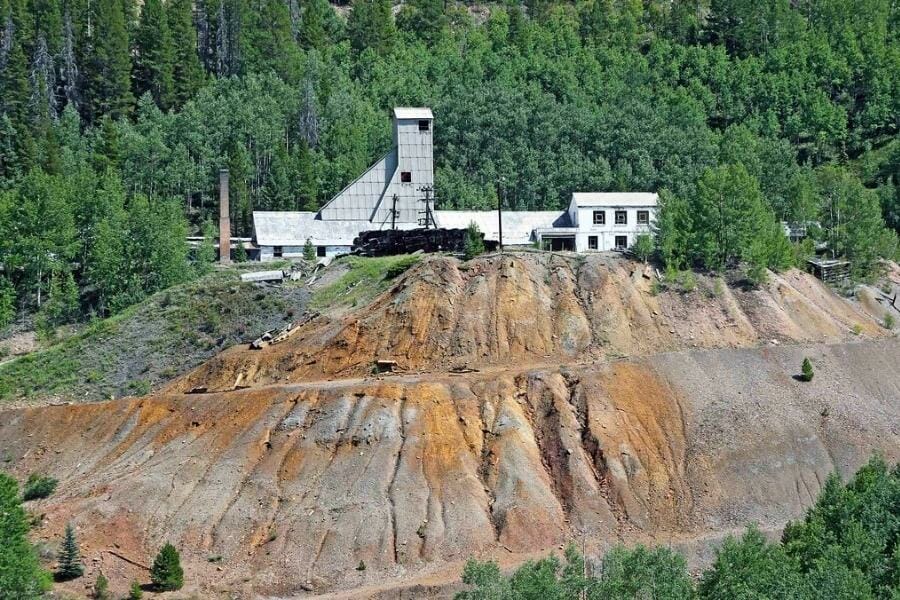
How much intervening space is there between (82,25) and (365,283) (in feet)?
208

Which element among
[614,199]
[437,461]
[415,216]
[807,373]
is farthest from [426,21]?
[437,461]

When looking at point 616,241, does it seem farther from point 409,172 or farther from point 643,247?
point 409,172

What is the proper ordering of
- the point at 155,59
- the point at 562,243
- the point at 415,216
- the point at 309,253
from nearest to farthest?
1. the point at 309,253
2. the point at 562,243
3. the point at 415,216
4. the point at 155,59

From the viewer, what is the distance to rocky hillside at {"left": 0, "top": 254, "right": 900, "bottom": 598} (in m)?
68.9

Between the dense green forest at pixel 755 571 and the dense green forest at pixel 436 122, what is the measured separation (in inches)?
1113

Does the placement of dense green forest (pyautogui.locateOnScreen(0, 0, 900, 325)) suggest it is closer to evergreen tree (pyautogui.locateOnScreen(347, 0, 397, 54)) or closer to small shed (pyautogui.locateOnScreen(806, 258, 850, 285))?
evergreen tree (pyautogui.locateOnScreen(347, 0, 397, 54))

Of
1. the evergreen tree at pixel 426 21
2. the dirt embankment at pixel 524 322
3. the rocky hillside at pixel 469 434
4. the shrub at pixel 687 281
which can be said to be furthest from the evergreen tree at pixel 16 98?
the shrub at pixel 687 281

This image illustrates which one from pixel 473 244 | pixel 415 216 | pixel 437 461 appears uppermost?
pixel 415 216

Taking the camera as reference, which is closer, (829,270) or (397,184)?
(829,270)

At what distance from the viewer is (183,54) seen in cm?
13625

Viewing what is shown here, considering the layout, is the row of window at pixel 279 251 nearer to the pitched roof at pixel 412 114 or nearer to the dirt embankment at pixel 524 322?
the pitched roof at pixel 412 114

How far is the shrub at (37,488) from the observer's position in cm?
7188

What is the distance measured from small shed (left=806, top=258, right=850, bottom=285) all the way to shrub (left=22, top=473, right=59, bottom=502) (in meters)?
48.7

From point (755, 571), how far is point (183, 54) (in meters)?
89.7
